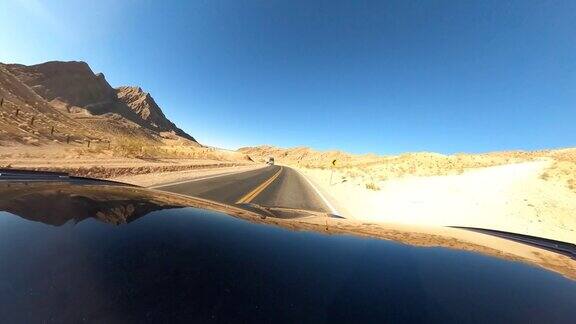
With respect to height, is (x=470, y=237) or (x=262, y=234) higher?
(x=470, y=237)

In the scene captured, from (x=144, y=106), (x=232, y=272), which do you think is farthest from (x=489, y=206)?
(x=144, y=106)

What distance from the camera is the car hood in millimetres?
1947

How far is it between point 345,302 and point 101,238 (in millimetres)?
2051

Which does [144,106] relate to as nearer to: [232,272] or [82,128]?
[82,128]

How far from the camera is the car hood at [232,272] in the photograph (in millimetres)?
1947

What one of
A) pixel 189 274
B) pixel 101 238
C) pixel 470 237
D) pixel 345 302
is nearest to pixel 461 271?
pixel 345 302

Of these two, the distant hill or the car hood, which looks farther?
the distant hill

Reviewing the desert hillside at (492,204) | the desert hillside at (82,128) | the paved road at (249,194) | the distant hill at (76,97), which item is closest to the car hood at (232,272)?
the paved road at (249,194)

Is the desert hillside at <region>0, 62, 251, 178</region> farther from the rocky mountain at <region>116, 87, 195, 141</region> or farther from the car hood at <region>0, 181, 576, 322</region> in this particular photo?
the car hood at <region>0, 181, 576, 322</region>

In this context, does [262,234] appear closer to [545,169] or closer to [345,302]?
[345,302]

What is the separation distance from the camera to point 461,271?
3.12 metres

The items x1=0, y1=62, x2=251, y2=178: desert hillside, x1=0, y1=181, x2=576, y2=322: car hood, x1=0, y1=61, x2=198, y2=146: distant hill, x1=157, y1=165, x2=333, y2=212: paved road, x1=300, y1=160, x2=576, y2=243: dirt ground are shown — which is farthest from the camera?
x1=0, y1=61, x2=198, y2=146: distant hill

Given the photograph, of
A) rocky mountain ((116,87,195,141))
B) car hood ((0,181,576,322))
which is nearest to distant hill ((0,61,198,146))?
rocky mountain ((116,87,195,141))

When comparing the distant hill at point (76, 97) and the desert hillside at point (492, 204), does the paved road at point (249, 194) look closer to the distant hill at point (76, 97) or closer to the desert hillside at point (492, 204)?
the desert hillside at point (492, 204)
